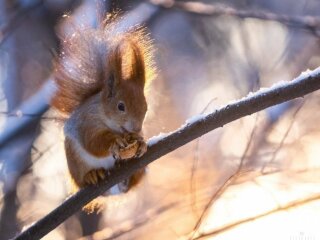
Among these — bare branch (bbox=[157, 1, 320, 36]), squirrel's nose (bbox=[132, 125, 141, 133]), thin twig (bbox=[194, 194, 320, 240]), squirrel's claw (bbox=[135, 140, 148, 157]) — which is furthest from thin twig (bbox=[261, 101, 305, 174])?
squirrel's claw (bbox=[135, 140, 148, 157])

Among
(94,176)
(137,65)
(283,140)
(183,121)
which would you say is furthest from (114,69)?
(283,140)

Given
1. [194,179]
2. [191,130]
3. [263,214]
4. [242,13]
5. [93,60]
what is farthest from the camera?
[242,13]

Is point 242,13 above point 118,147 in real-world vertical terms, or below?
below

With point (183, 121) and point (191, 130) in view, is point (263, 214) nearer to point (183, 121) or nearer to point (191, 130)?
point (183, 121)

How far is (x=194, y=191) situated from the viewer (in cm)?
137

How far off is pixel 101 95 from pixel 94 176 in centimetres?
15

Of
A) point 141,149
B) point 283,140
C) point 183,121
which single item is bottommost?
point 283,140

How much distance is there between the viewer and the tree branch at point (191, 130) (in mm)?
659

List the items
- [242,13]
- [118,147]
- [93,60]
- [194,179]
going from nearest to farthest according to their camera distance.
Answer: [118,147] → [93,60] → [194,179] → [242,13]

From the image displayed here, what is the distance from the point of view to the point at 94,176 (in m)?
0.91

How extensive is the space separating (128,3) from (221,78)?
34 centimetres

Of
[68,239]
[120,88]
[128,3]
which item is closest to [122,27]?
[120,88]

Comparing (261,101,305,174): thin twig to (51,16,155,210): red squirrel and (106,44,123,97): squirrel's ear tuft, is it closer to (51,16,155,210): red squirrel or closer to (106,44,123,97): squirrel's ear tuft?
(51,16,155,210): red squirrel

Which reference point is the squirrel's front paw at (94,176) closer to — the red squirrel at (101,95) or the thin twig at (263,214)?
the red squirrel at (101,95)
